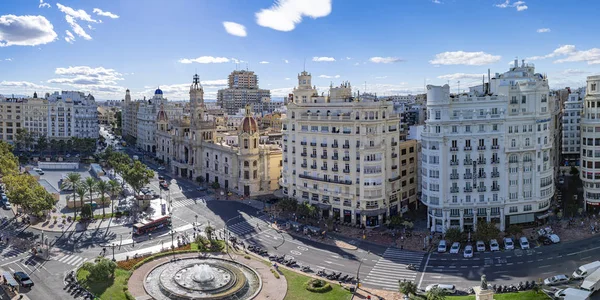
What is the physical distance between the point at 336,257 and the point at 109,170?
108598 mm

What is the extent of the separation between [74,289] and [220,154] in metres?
76.6

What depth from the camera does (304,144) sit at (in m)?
116

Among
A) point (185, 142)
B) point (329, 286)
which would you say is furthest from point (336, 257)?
point (185, 142)

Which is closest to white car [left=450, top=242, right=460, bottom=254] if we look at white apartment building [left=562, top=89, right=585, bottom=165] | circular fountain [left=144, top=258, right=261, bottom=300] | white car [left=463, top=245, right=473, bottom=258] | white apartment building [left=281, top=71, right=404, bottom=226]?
white car [left=463, top=245, right=473, bottom=258]

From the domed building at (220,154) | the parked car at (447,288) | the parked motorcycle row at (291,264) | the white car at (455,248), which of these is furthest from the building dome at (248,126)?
the parked car at (447,288)

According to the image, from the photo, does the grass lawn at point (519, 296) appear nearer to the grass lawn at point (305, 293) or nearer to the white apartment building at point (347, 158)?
the grass lawn at point (305, 293)

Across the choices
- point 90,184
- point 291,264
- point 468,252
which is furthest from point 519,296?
point 90,184

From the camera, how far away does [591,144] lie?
10825 cm

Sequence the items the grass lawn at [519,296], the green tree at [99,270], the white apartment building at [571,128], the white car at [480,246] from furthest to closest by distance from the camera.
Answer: the white apartment building at [571,128] < the white car at [480,246] < the green tree at [99,270] < the grass lawn at [519,296]

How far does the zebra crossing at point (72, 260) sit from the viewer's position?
84.7m

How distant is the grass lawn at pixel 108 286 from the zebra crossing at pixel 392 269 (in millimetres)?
37021

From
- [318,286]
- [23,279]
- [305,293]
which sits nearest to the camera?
[305,293]

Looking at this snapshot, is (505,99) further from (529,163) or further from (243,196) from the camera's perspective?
(243,196)

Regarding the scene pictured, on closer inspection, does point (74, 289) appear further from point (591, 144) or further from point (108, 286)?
point (591, 144)
